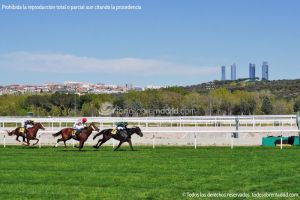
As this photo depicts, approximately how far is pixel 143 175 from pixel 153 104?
8795 cm

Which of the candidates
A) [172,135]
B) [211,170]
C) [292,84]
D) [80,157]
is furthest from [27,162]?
[292,84]

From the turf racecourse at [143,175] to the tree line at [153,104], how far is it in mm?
69645

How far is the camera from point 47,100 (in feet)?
356

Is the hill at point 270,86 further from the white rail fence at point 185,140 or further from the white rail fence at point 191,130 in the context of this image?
the white rail fence at point 185,140

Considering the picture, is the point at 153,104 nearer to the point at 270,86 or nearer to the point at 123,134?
the point at 270,86

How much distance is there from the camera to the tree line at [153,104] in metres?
93.9

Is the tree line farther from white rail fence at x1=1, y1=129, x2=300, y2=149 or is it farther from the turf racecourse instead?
the turf racecourse

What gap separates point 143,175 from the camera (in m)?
14.4

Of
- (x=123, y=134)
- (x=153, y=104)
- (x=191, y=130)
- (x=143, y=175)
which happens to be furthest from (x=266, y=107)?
(x=143, y=175)

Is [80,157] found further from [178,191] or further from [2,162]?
[178,191]

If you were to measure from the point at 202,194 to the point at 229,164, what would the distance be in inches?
226

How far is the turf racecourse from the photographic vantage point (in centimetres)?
1182

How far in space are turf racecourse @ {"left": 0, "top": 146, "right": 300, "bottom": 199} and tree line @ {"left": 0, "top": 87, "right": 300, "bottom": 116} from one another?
2742 inches

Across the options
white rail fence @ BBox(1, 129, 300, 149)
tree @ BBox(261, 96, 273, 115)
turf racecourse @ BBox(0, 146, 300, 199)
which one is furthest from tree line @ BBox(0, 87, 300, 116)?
turf racecourse @ BBox(0, 146, 300, 199)
